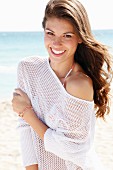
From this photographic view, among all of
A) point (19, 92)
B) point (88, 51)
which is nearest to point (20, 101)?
point (19, 92)

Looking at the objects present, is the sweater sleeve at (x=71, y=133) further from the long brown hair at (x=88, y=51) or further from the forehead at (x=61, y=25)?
the forehead at (x=61, y=25)

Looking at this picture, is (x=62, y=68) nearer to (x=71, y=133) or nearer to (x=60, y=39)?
(x=60, y=39)

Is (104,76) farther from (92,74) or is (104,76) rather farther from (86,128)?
(86,128)

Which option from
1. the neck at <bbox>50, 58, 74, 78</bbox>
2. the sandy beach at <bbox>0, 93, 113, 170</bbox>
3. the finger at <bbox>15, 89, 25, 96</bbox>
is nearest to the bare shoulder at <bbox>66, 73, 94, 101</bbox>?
the neck at <bbox>50, 58, 74, 78</bbox>

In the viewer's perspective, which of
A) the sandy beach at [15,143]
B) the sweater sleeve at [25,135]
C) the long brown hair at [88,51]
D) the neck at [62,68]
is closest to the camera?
the long brown hair at [88,51]

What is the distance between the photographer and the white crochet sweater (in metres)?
2.63

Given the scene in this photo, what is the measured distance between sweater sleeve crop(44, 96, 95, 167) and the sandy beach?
9.46ft

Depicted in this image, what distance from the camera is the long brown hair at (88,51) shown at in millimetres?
2576

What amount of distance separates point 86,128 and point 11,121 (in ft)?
17.8

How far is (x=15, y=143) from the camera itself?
673 centimetres

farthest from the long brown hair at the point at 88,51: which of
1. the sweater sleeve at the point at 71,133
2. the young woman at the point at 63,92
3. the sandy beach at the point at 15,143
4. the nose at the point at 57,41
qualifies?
the sandy beach at the point at 15,143

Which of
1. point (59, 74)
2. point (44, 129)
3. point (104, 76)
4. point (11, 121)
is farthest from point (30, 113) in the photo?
point (11, 121)

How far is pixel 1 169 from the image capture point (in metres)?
5.48

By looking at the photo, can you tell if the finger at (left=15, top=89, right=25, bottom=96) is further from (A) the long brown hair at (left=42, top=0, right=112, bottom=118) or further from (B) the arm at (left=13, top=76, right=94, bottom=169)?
(A) the long brown hair at (left=42, top=0, right=112, bottom=118)
